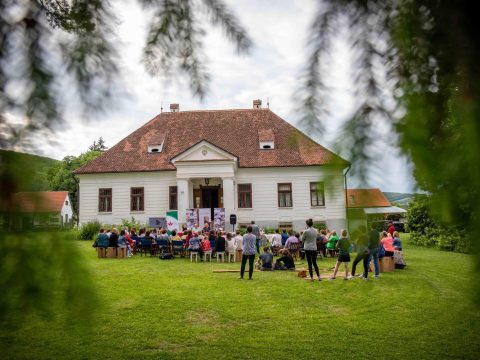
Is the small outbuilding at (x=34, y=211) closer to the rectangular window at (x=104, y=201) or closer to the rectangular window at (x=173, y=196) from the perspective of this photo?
the rectangular window at (x=173, y=196)

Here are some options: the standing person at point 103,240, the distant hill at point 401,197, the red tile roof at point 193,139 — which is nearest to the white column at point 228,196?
the red tile roof at point 193,139

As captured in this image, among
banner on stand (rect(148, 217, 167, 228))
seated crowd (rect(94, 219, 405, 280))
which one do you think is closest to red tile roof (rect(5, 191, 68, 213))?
seated crowd (rect(94, 219, 405, 280))

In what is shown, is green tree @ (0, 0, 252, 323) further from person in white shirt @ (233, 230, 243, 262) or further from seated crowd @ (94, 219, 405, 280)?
person in white shirt @ (233, 230, 243, 262)

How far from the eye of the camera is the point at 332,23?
5.28 ft

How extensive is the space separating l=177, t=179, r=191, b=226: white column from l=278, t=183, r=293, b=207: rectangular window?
22.9 feet

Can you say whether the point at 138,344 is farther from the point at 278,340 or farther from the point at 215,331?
the point at 278,340

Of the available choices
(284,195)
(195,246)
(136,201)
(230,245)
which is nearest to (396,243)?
(230,245)

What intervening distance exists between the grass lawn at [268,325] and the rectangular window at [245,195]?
57.0 feet

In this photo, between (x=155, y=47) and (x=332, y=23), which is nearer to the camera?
(x=332, y=23)

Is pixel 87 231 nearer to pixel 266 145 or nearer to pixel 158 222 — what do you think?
pixel 158 222

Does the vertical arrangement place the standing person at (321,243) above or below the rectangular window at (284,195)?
below

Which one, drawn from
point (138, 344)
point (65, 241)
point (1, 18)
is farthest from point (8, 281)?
point (138, 344)

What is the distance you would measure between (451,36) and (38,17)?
1735mm

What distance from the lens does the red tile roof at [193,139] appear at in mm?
29047
